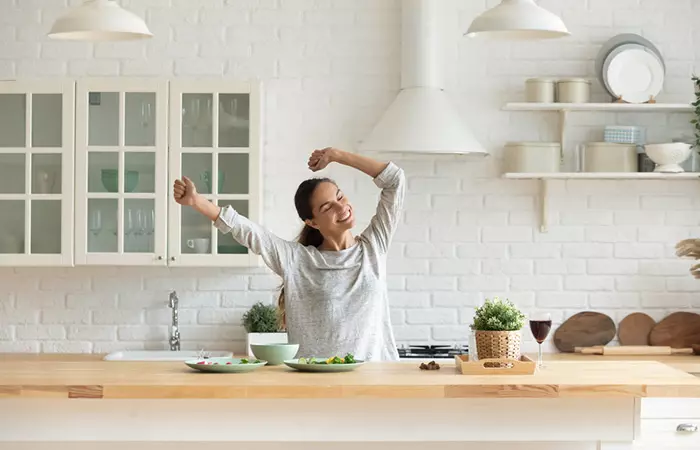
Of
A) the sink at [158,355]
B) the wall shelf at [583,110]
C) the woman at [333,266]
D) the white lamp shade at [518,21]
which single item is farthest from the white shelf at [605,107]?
the sink at [158,355]

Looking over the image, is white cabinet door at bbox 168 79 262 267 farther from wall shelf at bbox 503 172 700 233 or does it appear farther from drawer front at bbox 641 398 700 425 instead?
drawer front at bbox 641 398 700 425

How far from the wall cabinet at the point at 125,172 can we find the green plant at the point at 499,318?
1984 mm

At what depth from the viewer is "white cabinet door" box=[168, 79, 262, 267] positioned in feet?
16.2

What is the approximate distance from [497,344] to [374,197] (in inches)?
88.8

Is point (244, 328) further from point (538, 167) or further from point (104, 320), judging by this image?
point (538, 167)

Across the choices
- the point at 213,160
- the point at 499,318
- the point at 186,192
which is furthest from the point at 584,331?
the point at 186,192

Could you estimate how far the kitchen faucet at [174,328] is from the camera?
5199 mm

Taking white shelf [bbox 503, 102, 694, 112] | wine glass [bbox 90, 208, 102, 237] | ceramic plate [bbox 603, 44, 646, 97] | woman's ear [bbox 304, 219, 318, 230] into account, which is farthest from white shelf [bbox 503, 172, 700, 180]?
wine glass [bbox 90, 208, 102, 237]

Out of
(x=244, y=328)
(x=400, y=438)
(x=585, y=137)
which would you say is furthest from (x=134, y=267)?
(x=400, y=438)

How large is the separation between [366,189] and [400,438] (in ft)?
8.13

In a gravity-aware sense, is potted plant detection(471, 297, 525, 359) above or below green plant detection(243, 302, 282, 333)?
above

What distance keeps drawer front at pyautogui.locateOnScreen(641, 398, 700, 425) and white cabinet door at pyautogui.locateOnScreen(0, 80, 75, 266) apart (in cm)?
291

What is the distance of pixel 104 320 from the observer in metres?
5.31

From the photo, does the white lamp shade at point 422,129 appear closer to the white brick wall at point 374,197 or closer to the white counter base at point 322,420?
the white brick wall at point 374,197
